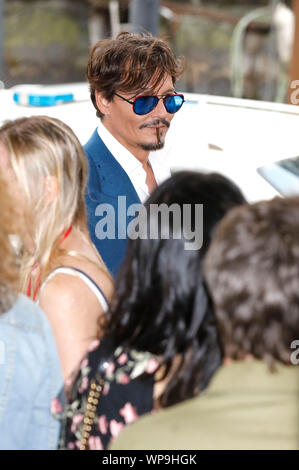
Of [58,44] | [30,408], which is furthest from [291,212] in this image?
[58,44]

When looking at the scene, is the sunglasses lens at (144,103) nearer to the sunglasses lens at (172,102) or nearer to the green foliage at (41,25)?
the sunglasses lens at (172,102)

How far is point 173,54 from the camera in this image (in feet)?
8.11

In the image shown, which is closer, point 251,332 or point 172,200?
point 251,332

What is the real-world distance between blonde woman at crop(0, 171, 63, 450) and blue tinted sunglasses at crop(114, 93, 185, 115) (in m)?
1.10

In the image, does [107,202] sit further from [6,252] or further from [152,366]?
[152,366]

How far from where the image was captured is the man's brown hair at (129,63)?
235cm

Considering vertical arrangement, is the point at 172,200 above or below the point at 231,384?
above

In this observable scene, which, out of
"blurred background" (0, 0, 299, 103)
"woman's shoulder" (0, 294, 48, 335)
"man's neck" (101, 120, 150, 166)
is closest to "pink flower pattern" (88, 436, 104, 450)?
"woman's shoulder" (0, 294, 48, 335)

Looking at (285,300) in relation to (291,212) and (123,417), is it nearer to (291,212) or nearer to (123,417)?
(291,212)

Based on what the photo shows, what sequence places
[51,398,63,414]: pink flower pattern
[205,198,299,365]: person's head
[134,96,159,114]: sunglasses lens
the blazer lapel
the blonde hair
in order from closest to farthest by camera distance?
1. [205,198,299,365]: person's head
2. [51,398,63,414]: pink flower pattern
3. the blonde hair
4. the blazer lapel
5. [134,96,159,114]: sunglasses lens

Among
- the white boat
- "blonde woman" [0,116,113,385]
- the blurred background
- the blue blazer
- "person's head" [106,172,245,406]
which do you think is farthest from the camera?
the blurred background

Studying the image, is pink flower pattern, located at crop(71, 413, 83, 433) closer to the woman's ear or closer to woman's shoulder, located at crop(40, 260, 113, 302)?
woman's shoulder, located at crop(40, 260, 113, 302)

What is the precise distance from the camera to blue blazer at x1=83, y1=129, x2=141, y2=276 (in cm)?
212
